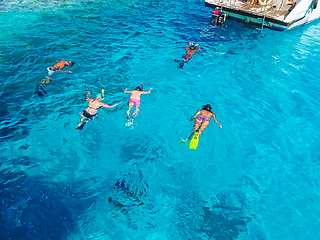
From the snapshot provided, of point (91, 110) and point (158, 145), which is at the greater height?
point (91, 110)

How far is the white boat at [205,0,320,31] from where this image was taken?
57.9 ft

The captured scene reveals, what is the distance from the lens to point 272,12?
1909 centimetres

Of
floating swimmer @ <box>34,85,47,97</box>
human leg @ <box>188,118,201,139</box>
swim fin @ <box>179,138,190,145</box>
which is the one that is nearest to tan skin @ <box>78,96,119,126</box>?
floating swimmer @ <box>34,85,47,97</box>

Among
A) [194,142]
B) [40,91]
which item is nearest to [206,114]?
[194,142]

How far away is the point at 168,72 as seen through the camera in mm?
13555

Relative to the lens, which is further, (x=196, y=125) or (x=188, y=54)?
(x=188, y=54)

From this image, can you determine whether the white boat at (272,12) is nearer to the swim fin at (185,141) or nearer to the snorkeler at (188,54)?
the snorkeler at (188,54)

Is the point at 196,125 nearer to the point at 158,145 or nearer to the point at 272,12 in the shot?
the point at 158,145

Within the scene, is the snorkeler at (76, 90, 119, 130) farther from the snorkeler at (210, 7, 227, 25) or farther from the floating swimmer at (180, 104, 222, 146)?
the snorkeler at (210, 7, 227, 25)

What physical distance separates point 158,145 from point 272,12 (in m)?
18.0

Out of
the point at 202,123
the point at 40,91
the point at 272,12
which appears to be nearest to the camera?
the point at 202,123

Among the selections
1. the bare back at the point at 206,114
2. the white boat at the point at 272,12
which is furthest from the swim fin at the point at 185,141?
the white boat at the point at 272,12

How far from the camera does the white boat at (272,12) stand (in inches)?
695

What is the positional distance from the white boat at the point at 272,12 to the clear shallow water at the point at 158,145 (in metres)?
3.06
